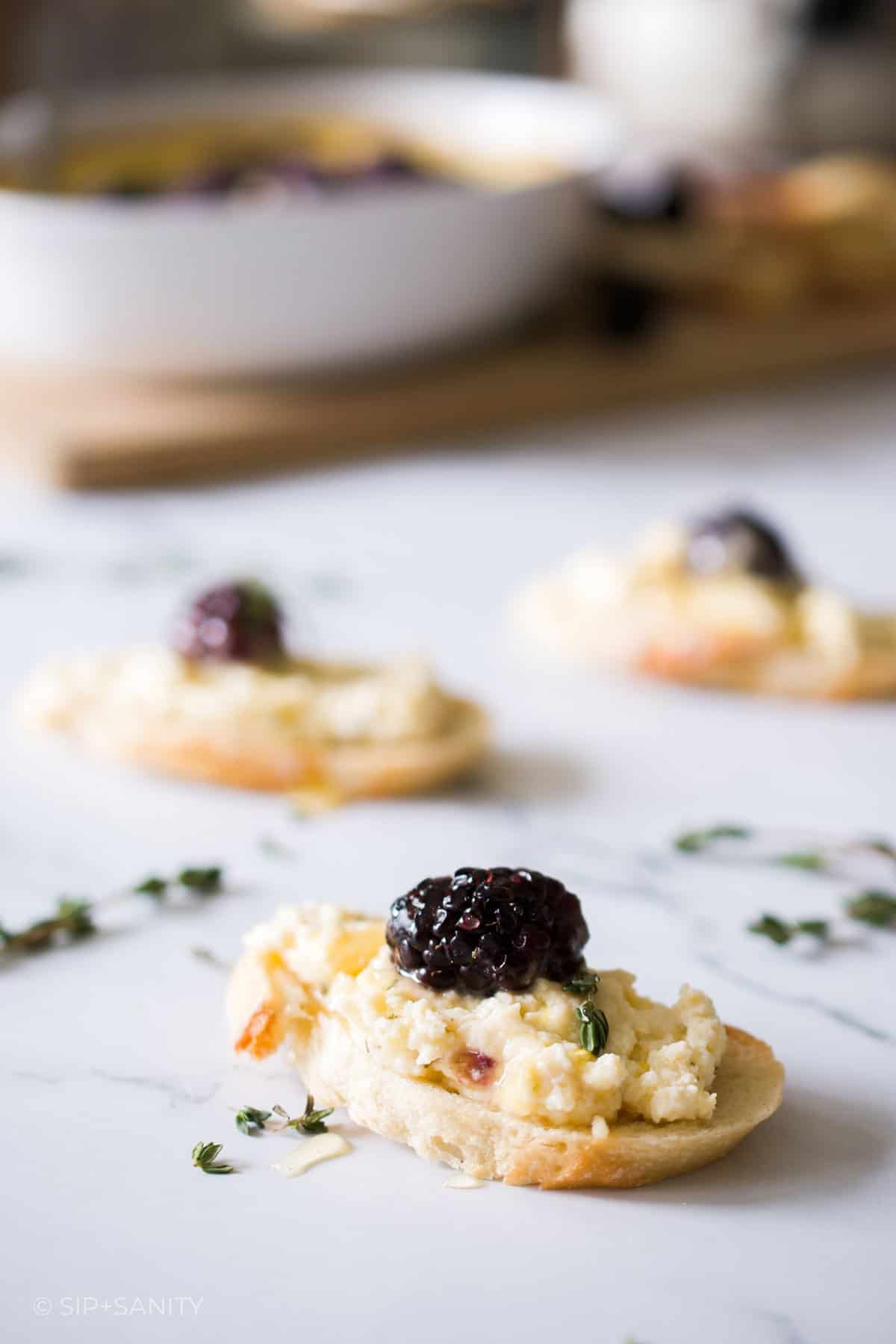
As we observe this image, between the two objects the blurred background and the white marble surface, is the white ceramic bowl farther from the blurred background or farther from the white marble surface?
the white marble surface

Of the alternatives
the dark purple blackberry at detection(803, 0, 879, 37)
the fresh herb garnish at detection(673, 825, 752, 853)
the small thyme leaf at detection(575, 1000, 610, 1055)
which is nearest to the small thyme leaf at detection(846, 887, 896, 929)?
the fresh herb garnish at detection(673, 825, 752, 853)

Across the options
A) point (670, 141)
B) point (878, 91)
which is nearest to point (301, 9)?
point (670, 141)

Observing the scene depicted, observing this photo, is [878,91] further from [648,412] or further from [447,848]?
[447,848]

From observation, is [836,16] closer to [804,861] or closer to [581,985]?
[804,861]

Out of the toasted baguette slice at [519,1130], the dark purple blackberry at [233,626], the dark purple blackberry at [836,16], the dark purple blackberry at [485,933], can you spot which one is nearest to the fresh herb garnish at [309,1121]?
the toasted baguette slice at [519,1130]

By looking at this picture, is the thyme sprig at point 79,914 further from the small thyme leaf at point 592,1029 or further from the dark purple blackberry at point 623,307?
the dark purple blackberry at point 623,307
